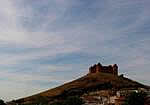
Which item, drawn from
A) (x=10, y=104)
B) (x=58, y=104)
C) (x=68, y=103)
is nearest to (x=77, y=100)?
(x=68, y=103)

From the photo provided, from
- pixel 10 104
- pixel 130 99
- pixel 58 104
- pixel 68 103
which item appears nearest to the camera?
pixel 130 99

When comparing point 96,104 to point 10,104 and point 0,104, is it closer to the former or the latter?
point 0,104

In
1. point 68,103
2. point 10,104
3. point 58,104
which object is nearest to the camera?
point 68,103

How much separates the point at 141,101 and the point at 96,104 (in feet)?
135

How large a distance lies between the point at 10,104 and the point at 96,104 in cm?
6467

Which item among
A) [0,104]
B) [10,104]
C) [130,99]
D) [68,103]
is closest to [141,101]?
[130,99]

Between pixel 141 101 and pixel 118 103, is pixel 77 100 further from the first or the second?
pixel 141 101

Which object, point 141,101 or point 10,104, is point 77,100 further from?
point 10,104

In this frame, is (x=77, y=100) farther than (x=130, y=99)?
Yes

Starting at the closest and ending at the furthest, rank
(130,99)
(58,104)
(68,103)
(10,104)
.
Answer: (130,99), (68,103), (58,104), (10,104)

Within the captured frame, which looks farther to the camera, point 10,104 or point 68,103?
point 10,104

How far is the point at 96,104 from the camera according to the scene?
146 meters

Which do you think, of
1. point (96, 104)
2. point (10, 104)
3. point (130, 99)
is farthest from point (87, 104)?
point (10, 104)

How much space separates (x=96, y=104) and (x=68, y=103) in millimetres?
27782
